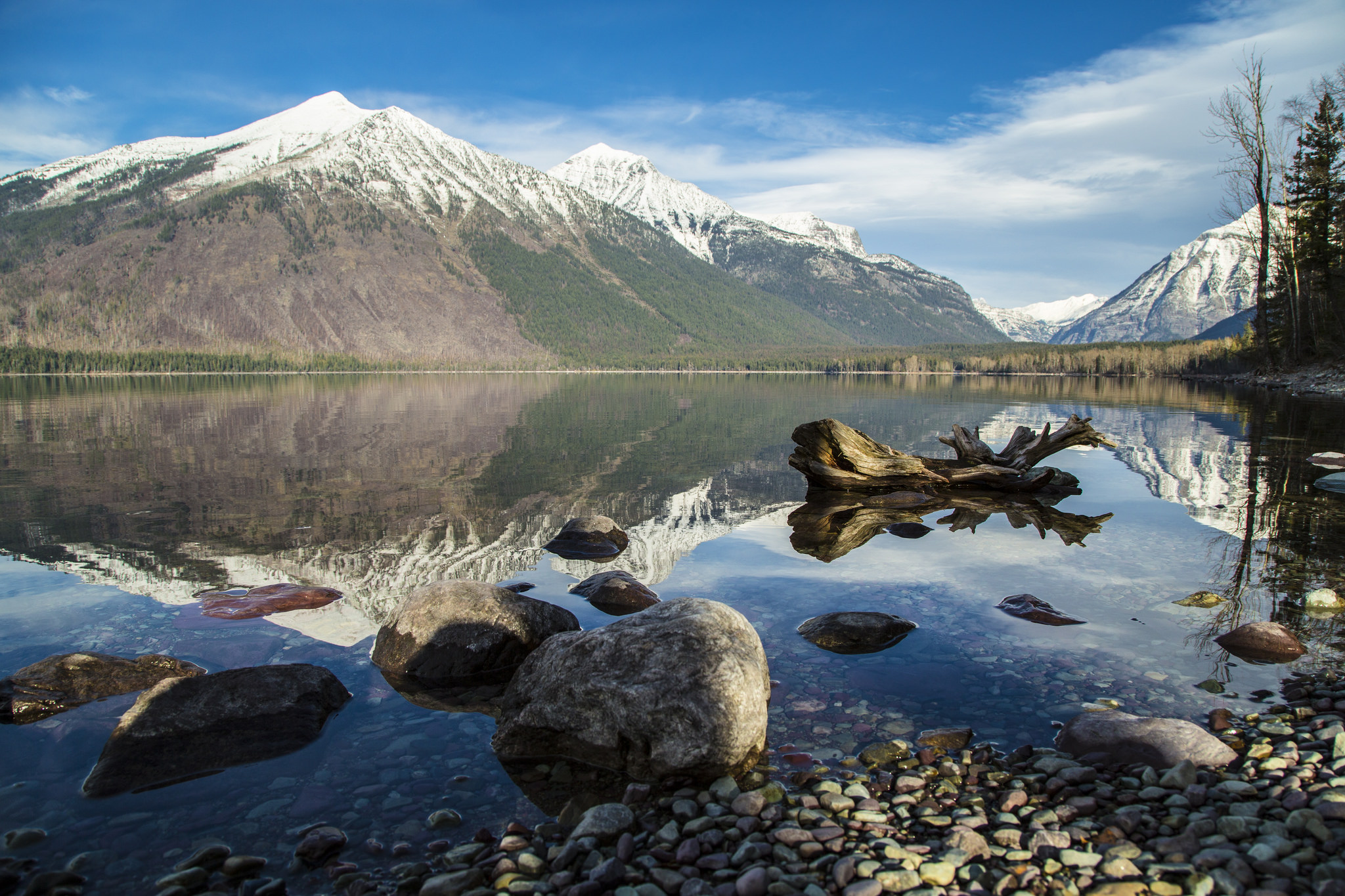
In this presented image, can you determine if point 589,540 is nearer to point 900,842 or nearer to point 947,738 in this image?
point 947,738

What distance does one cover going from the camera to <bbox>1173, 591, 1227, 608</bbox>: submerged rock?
33.5ft

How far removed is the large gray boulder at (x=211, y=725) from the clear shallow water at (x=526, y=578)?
233 mm

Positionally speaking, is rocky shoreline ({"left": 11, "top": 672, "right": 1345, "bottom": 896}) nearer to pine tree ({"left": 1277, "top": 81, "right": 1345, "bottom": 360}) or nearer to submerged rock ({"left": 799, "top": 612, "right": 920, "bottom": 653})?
submerged rock ({"left": 799, "top": 612, "right": 920, "bottom": 653})

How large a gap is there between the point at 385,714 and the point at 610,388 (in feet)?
311

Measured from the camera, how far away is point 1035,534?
15.6 m

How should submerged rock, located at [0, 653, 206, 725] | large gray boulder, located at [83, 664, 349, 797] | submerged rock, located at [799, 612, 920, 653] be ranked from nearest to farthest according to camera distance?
large gray boulder, located at [83, 664, 349, 797], submerged rock, located at [0, 653, 206, 725], submerged rock, located at [799, 612, 920, 653]

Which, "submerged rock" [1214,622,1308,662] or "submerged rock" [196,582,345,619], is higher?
"submerged rock" [1214,622,1308,662]

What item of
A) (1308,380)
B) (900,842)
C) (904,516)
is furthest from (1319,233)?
(900,842)

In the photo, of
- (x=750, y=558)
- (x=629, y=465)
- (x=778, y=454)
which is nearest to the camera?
(x=750, y=558)

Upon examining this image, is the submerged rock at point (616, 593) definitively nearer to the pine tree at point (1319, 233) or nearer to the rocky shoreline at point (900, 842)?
the rocky shoreline at point (900, 842)

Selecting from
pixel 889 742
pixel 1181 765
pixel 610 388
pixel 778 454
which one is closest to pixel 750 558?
pixel 889 742

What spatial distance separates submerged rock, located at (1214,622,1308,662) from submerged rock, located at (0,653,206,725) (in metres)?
11.5

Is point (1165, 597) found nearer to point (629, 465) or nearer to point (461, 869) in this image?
point (461, 869)

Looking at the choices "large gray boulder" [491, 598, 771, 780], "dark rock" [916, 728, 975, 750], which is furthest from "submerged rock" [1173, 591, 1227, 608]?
"large gray boulder" [491, 598, 771, 780]
